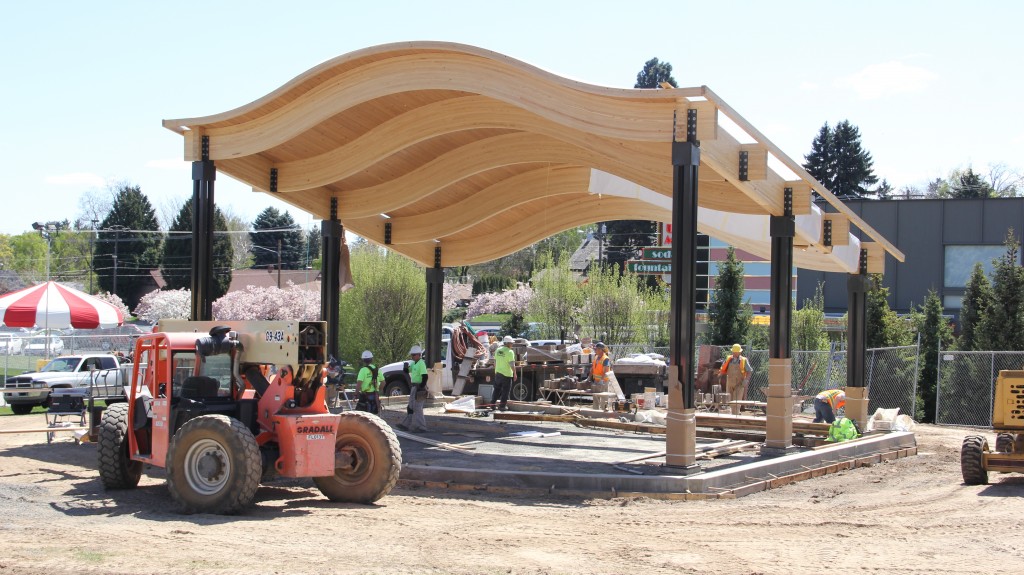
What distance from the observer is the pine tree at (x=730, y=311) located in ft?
126

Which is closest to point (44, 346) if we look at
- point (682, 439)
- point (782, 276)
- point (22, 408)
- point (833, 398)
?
point (22, 408)

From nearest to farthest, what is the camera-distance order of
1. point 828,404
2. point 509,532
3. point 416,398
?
point 509,532 → point 416,398 → point 828,404

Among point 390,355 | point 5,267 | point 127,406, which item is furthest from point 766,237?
point 5,267

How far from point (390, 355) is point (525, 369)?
14.4 meters

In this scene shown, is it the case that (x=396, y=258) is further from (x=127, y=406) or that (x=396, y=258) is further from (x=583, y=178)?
(x=127, y=406)

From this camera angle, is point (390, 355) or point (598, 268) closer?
point (390, 355)

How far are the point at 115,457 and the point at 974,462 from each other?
40.6 feet

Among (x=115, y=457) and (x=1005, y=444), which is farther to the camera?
(x=1005, y=444)

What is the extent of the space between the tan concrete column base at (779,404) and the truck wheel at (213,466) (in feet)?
31.5

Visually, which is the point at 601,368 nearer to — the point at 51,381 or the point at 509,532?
the point at 509,532

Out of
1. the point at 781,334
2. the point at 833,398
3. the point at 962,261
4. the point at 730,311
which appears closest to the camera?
the point at 781,334

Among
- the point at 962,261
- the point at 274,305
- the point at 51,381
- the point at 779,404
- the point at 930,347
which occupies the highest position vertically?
the point at 962,261

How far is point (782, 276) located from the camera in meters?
17.0

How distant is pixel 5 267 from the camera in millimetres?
89375
